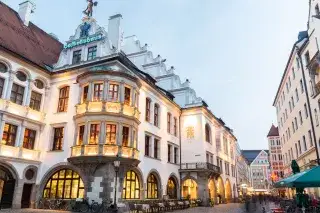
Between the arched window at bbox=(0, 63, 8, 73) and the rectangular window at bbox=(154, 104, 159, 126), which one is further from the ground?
the arched window at bbox=(0, 63, 8, 73)

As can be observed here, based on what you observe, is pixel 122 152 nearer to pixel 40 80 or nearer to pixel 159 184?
pixel 159 184

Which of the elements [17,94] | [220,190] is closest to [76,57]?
[17,94]

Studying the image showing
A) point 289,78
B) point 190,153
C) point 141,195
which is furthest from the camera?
point 289,78

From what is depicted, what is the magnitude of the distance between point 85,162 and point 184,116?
18.8 meters

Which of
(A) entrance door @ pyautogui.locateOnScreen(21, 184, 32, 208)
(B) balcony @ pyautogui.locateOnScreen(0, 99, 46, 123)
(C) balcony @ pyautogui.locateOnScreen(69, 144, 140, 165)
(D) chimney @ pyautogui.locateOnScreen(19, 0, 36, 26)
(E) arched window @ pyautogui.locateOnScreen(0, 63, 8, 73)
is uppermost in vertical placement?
(D) chimney @ pyautogui.locateOnScreen(19, 0, 36, 26)

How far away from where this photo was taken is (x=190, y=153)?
37250 mm

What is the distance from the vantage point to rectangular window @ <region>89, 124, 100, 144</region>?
79.4 feet

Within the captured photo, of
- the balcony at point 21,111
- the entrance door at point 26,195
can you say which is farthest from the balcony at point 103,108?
the entrance door at point 26,195

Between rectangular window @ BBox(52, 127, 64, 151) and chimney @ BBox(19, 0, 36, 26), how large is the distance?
1373 centimetres

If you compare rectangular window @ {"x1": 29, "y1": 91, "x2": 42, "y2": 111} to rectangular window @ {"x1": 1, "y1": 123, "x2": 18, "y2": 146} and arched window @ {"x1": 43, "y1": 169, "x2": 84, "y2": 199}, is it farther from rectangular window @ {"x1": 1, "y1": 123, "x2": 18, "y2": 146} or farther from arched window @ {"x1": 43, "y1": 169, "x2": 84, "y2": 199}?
arched window @ {"x1": 43, "y1": 169, "x2": 84, "y2": 199}

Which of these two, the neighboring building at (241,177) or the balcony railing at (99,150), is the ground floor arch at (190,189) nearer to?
the balcony railing at (99,150)

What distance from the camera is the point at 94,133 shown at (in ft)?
80.1

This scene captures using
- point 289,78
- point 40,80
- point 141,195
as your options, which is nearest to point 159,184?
point 141,195

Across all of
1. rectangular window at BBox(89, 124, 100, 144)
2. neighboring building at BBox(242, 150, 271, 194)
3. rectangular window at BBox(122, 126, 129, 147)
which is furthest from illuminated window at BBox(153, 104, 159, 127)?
neighboring building at BBox(242, 150, 271, 194)
